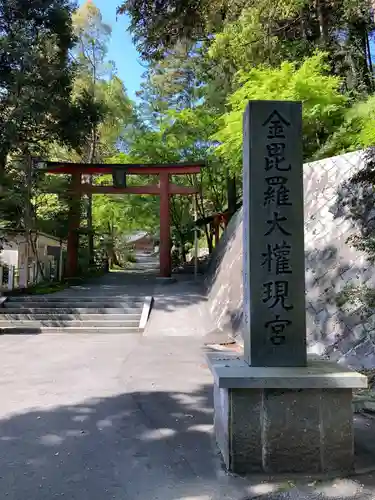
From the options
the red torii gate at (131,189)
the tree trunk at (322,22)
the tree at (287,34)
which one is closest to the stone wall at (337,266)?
the tree at (287,34)

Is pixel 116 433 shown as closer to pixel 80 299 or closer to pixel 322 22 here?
pixel 80 299

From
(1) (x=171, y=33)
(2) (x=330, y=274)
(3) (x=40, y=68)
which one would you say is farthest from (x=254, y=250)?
(3) (x=40, y=68)

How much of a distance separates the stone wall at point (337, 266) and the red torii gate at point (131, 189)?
6.82 metres

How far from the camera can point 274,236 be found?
3.30 m

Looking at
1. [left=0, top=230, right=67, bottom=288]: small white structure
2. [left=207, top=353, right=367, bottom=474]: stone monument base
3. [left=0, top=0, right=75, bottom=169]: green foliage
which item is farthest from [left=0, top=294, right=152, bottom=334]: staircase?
[left=207, top=353, right=367, bottom=474]: stone monument base

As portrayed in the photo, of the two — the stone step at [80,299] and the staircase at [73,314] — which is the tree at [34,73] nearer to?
the stone step at [80,299]

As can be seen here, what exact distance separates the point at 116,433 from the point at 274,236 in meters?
2.24

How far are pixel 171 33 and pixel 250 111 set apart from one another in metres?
6.30

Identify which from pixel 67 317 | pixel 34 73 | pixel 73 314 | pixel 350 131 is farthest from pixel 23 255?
pixel 350 131

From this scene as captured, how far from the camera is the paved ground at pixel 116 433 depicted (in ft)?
8.96

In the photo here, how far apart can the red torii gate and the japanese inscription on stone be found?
12.0 m

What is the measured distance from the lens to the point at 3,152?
41.6 ft

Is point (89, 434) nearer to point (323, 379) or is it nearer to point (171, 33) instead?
point (323, 379)

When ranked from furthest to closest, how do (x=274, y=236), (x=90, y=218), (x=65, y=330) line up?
(x=90, y=218), (x=65, y=330), (x=274, y=236)
